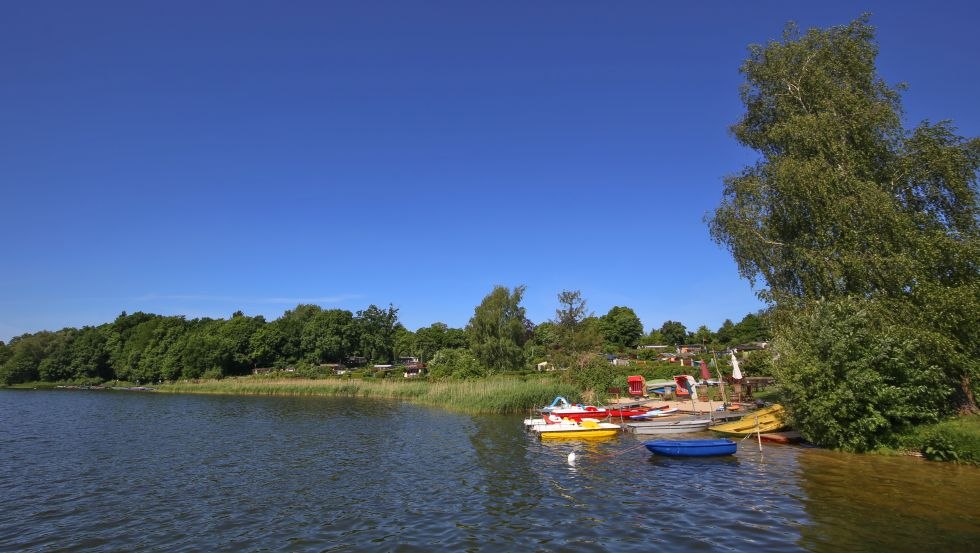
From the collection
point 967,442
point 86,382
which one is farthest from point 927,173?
point 86,382

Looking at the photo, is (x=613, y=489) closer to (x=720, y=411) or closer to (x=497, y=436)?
(x=497, y=436)

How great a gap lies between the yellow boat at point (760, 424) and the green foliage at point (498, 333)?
3999cm

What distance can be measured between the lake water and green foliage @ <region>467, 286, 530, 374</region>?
126ft

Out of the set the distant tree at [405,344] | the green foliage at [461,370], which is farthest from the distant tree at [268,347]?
the green foliage at [461,370]

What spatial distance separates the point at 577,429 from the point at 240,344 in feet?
313

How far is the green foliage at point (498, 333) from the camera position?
6700 centimetres

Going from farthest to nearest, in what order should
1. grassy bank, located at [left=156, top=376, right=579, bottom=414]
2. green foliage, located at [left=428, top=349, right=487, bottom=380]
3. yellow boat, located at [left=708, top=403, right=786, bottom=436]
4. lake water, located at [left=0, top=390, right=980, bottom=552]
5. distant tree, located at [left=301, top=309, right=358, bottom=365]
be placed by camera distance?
Result: distant tree, located at [left=301, top=309, right=358, bottom=365], green foliage, located at [left=428, top=349, right=487, bottom=380], grassy bank, located at [left=156, top=376, right=579, bottom=414], yellow boat, located at [left=708, top=403, right=786, bottom=436], lake water, located at [left=0, top=390, right=980, bottom=552]

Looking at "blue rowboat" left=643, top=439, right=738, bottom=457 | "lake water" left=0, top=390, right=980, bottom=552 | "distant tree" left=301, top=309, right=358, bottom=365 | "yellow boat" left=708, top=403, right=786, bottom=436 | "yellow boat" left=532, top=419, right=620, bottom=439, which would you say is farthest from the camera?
"distant tree" left=301, top=309, right=358, bottom=365

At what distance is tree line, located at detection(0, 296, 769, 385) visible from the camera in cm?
9712

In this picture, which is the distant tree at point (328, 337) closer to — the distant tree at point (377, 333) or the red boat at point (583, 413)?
the distant tree at point (377, 333)

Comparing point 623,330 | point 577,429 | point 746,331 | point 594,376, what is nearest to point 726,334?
point 746,331

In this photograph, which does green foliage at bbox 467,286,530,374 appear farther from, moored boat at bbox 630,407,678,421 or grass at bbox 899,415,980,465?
grass at bbox 899,415,980,465

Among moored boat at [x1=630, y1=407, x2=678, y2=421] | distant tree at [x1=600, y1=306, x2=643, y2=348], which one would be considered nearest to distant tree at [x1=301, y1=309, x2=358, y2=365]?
distant tree at [x1=600, y1=306, x2=643, y2=348]

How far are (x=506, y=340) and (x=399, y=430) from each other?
35397mm
